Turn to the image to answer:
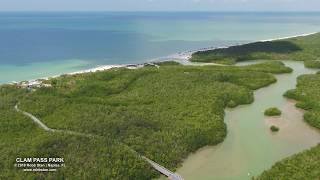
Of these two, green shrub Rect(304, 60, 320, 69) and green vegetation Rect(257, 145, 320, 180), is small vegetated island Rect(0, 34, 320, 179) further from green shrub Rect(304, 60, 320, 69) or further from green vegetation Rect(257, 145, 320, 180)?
green shrub Rect(304, 60, 320, 69)

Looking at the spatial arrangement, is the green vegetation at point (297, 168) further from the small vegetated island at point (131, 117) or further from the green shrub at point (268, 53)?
the green shrub at point (268, 53)

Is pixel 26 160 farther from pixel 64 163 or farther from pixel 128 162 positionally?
pixel 128 162

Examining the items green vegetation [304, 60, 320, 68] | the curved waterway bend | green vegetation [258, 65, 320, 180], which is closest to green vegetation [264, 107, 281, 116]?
the curved waterway bend

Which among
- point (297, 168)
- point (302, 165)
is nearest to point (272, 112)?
point (302, 165)

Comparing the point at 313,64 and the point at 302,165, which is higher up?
the point at 313,64

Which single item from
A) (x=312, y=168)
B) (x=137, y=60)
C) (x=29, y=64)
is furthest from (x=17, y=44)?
(x=312, y=168)

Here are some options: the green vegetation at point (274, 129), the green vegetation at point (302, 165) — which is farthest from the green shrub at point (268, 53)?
the green vegetation at point (274, 129)

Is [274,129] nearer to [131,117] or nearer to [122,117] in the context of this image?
[131,117]

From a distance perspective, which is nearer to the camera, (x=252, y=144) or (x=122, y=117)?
(x=252, y=144)
